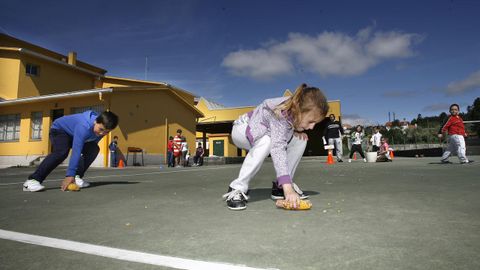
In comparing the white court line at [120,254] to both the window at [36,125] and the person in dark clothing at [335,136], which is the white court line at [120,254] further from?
the window at [36,125]

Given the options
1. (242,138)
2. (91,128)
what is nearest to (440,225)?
(242,138)

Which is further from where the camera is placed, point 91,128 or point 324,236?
point 91,128

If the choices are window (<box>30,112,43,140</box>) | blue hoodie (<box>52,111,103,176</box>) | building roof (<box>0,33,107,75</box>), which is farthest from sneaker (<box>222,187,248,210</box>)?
building roof (<box>0,33,107,75</box>)

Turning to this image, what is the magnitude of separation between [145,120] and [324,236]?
787 inches

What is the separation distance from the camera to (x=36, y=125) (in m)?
20.6

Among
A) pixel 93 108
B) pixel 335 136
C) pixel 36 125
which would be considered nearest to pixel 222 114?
pixel 93 108

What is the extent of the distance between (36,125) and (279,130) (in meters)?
22.1

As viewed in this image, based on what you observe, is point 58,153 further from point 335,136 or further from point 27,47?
point 27,47

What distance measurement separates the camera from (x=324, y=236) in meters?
1.88

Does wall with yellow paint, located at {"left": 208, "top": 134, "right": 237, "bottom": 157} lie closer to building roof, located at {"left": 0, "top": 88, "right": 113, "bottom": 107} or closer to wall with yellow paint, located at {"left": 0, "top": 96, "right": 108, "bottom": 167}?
wall with yellow paint, located at {"left": 0, "top": 96, "right": 108, "bottom": 167}

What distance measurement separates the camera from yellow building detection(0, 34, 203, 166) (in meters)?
18.8

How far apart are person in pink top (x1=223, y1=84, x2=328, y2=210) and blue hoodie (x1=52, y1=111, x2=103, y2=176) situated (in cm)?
273

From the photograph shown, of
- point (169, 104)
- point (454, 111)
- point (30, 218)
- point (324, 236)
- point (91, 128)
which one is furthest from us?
point (169, 104)

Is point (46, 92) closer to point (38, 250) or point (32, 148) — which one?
point (32, 148)
